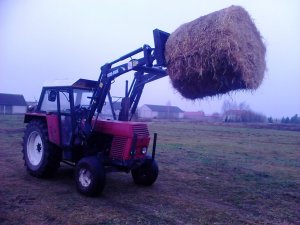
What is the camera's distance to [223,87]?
21.3 ft

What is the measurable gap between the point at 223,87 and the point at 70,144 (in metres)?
3.74

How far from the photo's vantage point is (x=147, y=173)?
8.17m

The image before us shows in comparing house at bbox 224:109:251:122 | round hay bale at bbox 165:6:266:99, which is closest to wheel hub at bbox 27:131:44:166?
round hay bale at bbox 165:6:266:99

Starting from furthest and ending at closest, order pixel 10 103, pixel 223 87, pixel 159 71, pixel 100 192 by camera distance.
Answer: pixel 10 103 < pixel 159 71 < pixel 100 192 < pixel 223 87

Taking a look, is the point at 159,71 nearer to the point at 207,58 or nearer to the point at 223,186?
the point at 207,58

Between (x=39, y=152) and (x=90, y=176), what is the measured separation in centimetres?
244

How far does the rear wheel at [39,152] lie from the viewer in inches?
320

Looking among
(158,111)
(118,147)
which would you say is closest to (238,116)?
(158,111)

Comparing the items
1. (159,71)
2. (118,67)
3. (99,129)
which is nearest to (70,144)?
(99,129)

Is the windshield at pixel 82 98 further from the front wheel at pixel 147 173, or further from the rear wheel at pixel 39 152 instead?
the front wheel at pixel 147 173

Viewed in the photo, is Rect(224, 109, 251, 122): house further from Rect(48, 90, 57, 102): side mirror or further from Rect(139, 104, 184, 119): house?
Rect(48, 90, 57, 102): side mirror

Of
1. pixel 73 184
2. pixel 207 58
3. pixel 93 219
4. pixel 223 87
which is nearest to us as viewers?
pixel 93 219

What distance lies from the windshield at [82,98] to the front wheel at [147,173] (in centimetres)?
202

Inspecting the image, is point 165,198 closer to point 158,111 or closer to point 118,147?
point 118,147
